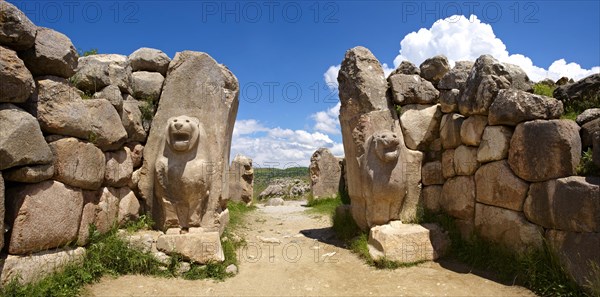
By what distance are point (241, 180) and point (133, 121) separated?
22.4ft

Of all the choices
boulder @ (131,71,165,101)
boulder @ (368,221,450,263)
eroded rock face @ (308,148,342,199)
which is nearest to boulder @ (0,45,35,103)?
boulder @ (131,71,165,101)

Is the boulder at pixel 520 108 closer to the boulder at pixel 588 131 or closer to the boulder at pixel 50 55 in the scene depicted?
the boulder at pixel 588 131

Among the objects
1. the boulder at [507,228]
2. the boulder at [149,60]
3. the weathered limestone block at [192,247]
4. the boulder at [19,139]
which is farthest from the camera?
the boulder at [149,60]

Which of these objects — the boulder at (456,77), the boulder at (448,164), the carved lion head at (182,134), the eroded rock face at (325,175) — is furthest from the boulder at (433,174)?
the eroded rock face at (325,175)

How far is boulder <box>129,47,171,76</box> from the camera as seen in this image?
5414 millimetres

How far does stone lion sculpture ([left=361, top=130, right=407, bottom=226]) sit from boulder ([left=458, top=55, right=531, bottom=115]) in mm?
1020

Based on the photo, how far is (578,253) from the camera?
11.1ft

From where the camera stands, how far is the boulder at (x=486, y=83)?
440cm

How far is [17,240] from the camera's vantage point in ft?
10.6

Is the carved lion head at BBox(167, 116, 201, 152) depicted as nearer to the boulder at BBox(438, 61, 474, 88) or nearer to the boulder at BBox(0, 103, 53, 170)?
the boulder at BBox(0, 103, 53, 170)

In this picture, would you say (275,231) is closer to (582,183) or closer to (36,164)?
(36,164)

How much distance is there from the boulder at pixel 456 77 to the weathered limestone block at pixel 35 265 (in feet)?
16.4

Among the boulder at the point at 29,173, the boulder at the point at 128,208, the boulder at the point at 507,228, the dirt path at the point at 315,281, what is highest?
the boulder at the point at 29,173

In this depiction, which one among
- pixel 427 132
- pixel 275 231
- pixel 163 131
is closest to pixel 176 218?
pixel 163 131
